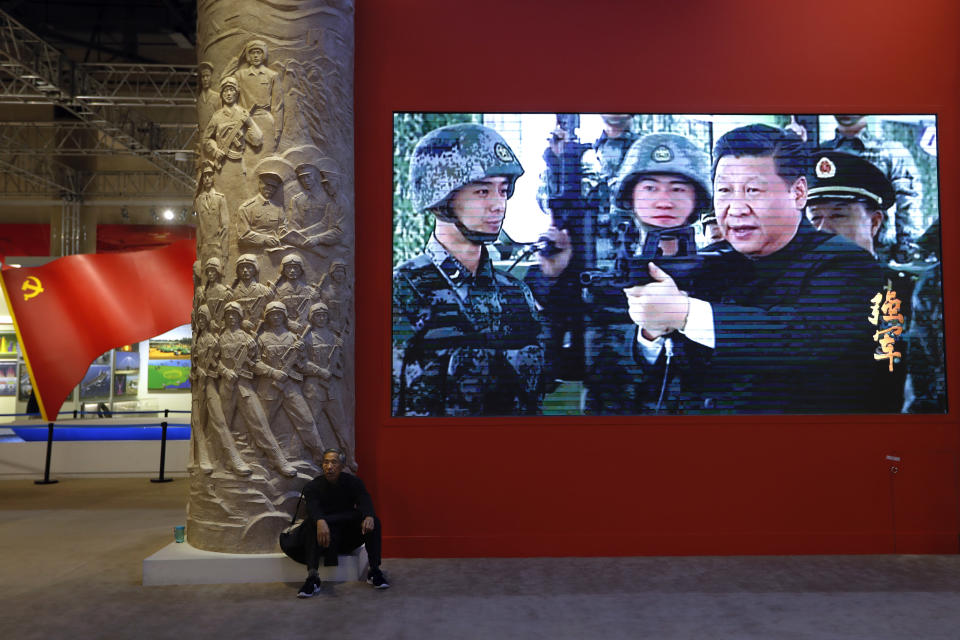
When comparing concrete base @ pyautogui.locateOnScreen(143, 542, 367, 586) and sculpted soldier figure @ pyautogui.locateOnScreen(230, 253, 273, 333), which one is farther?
sculpted soldier figure @ pyautogui.locateOnScreen(230, 253, 273, 333)

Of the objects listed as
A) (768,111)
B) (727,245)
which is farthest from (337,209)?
(768,111)

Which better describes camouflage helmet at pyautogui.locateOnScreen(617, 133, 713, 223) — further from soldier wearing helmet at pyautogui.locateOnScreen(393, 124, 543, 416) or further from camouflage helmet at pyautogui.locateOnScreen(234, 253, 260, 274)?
camouflage helmet at pyautogui.locateOnScreen(234, 253, 260, 274)

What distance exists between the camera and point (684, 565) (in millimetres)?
6102

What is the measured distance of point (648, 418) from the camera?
6.52 m

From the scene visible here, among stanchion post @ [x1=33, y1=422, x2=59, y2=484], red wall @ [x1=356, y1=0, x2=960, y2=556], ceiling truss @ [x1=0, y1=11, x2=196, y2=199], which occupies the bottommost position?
stanchion post @ [x1=33, y1=422, x2=59, y2=484]

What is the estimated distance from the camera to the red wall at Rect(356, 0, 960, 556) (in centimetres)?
648

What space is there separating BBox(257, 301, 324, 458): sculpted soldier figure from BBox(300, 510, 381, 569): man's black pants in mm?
637

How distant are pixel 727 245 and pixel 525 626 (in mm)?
3545

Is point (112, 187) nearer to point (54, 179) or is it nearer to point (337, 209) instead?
point (54, 179)

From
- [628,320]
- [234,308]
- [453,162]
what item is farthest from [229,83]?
[628,320]

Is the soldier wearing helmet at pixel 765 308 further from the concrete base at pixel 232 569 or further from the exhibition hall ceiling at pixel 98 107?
the exhibition hall ceiling at pixel 98 107

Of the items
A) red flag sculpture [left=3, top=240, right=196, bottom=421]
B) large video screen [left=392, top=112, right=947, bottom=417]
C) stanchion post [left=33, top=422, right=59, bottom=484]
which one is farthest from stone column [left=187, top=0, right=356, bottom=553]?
stanchion post [left=33, top=422, right=59, bottom=484]

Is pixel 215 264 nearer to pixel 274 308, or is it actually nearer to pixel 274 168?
pixel 274 308

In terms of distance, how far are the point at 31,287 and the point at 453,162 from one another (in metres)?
5.14
